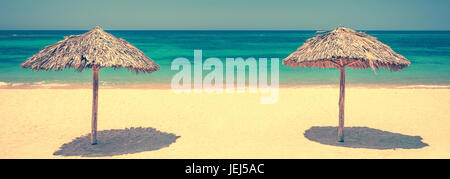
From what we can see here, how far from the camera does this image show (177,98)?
38.1 feet

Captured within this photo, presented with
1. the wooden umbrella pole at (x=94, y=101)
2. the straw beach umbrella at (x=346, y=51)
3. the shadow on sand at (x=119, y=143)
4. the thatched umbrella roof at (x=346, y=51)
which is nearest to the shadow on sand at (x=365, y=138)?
the straw beach umbrella at (x=346, y=51)

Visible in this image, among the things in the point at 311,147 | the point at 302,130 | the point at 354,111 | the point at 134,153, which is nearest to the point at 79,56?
the point at 134,153

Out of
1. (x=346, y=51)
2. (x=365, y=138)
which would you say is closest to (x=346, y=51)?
(x=346, y=51)

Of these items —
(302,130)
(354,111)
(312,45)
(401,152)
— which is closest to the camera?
(401,152)

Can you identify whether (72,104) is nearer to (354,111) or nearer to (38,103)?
(38,103)

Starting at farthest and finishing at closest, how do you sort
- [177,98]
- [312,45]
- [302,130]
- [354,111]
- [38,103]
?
1. [177,98]
2. [38,103]
3. [354,111]
4. [302,130]
5. [312,45]

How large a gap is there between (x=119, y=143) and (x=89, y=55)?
196 centimetres

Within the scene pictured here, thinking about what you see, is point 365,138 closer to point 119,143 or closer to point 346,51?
point 346,51

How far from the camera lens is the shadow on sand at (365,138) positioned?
21.8 ft

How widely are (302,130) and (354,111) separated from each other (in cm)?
270

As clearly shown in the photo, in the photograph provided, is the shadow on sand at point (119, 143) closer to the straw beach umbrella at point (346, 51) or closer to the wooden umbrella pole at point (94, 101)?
the wooden umbrella pole at point (94, 101)

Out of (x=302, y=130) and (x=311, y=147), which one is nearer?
(x=311, y=147)

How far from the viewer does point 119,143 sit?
22.7 ft

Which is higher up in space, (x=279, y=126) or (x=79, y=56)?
(x=79, y=56)
